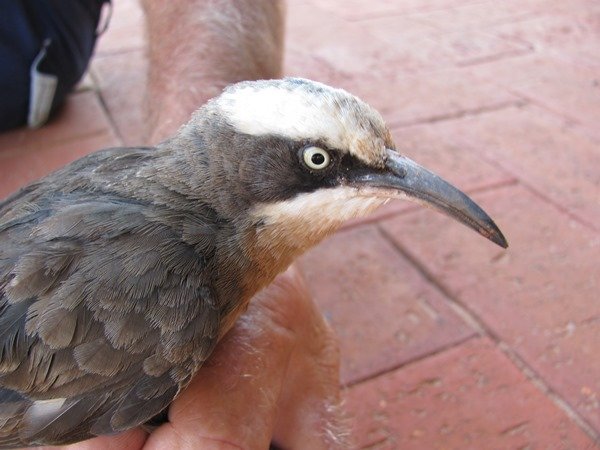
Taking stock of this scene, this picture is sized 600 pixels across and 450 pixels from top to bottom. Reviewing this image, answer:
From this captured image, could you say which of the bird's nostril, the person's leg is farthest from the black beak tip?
the person's leg

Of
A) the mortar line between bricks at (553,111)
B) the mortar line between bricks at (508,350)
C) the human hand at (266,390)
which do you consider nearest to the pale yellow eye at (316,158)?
the human hand at (266,390)

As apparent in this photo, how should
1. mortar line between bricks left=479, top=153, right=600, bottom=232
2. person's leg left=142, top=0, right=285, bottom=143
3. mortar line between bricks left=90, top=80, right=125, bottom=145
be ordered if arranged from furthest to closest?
1. mortar line between bricks left=90, top=80, right=125, bottom=145
2. mortar line between bricks left=479, top=153, right=600, bottom=232
3. person's leg left=142, top=0, right=285, bottom=143

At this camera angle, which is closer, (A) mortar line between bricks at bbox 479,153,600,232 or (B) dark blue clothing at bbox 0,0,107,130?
(A) mortar line between bricks at bbox 479,153,600,232

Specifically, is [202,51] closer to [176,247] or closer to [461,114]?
[176,247]

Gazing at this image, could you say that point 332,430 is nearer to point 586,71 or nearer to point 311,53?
point 311,53

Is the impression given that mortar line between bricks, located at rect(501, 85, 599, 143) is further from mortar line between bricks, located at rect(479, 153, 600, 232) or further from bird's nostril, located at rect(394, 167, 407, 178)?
bird's nostril, located at rect(394, 167, 407, 178)

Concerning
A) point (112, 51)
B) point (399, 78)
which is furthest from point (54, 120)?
point (399, 78)

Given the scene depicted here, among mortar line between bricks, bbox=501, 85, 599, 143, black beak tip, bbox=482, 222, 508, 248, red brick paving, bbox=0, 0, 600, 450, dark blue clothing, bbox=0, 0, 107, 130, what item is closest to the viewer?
black beak tip, bbox=482, 222, 508, 248
